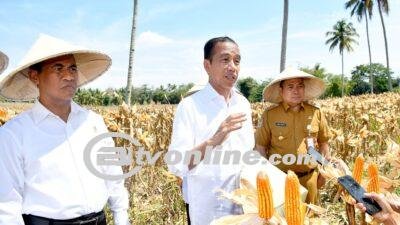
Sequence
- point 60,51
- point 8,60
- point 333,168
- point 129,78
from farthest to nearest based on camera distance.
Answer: point 129,78
point 8,60
point 60,51
point 333,168

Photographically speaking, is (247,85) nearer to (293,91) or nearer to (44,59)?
(293,91)

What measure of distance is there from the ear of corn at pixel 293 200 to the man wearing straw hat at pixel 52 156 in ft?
3.85

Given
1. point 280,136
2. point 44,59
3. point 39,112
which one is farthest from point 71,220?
point 280,136

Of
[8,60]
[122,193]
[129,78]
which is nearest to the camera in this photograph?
[122,193]

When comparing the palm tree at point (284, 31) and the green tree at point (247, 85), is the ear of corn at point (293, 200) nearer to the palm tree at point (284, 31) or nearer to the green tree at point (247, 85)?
the palm tree at point (284, 31)

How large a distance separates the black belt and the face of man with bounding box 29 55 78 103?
1.99 ft

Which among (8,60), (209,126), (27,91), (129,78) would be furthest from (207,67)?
(129,78)

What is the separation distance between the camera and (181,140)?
8.20 ft

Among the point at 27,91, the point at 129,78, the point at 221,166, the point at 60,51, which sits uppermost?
the point at 129,78

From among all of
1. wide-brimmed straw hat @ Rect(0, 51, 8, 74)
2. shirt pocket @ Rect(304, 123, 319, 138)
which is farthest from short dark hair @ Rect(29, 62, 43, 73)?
shirt pocket @ Rect(304, 123, 319, 138)

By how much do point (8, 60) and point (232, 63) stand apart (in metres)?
1.50

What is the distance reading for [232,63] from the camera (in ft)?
8.59

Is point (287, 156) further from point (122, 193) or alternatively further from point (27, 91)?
point (27, 91)

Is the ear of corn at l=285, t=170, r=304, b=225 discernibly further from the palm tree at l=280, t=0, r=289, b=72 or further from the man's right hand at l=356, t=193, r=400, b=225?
the palm tree at l=280, t=0, r=289, b=72
